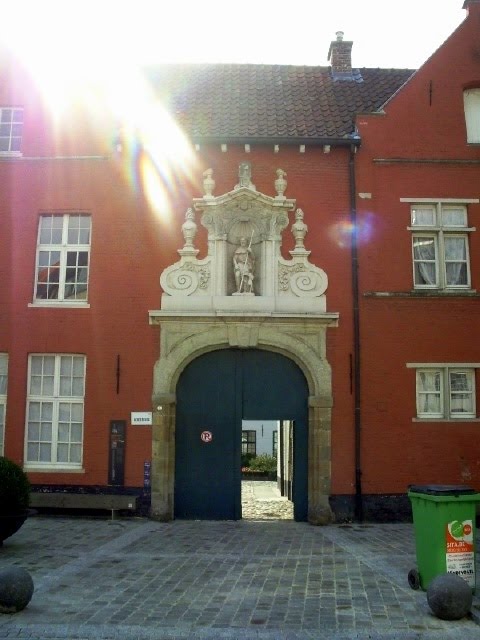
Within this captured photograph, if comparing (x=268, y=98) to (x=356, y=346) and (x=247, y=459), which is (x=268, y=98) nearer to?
(x=356, y=346)

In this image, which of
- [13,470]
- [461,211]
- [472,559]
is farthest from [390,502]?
[13,470]

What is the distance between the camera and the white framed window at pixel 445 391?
12.9 meters

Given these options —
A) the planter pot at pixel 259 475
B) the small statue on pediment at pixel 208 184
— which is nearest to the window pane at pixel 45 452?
the small statue on pediment at pixel 208 184

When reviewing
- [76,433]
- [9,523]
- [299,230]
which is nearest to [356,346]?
[299,230]

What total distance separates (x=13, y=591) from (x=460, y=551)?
4774mm

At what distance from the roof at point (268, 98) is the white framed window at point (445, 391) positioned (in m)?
5.13

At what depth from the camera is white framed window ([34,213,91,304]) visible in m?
13.6

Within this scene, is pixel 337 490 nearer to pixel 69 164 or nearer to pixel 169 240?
pixel 169 240

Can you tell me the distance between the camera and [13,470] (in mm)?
9648

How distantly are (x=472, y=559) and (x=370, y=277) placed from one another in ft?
22.6

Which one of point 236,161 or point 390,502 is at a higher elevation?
point 236,161

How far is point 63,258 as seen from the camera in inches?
540

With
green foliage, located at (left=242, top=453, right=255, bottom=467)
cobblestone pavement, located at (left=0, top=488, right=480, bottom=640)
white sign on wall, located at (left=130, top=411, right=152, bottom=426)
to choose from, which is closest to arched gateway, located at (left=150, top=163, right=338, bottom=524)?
white sign on wall, located at (left=130, top=411, right=152, bottom=426)

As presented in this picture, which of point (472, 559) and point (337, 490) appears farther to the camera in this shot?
point (337, 490)
